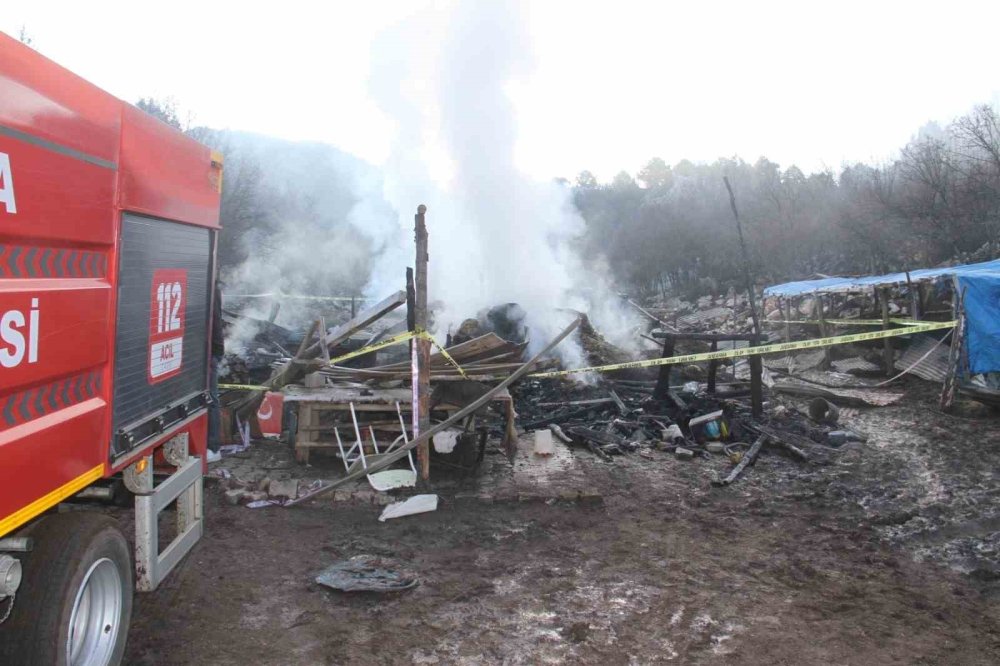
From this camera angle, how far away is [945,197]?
20359 mm

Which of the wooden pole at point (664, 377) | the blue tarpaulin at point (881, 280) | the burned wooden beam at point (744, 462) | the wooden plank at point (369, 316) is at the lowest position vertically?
the burned wooden beam at point (744, 462)

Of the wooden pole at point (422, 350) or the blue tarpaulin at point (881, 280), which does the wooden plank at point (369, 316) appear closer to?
the wooden pole at point (422, 350)

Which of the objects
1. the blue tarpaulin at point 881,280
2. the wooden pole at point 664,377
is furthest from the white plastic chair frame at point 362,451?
the blue tarpaulin at point 881,280

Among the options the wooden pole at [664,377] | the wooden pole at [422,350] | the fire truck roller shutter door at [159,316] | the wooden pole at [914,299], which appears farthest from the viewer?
the wooden pole at [914,299]

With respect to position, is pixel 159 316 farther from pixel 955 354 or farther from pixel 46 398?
pixel 955 354

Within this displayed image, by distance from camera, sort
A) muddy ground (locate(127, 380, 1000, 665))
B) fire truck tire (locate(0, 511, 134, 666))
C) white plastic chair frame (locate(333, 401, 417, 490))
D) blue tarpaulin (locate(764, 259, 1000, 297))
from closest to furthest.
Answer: fire truck tire (locate(0, 511, 134, 666)), muddy ground (locate(127, 380, 1000, 665)), white plastic chair frame (locate(333, 401, 417, 490)), blue tarpaulin (locate(764, 259, 1000, 297))

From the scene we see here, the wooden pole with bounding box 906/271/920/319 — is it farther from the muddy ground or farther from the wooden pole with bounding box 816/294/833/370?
the muddy ground

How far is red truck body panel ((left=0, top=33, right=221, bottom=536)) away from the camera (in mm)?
1927

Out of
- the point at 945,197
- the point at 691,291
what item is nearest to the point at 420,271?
the point at 945,197

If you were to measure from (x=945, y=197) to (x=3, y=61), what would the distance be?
25248mm

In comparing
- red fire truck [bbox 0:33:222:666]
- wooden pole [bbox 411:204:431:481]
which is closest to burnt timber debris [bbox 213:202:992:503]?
wooden pole [bbox 411:204:431:481]

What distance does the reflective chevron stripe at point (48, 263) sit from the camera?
6.32 feet

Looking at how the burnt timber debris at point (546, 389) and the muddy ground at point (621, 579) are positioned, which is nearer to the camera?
the muddy ground at point (621, 579)

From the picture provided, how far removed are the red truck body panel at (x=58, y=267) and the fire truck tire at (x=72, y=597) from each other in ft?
0.68
